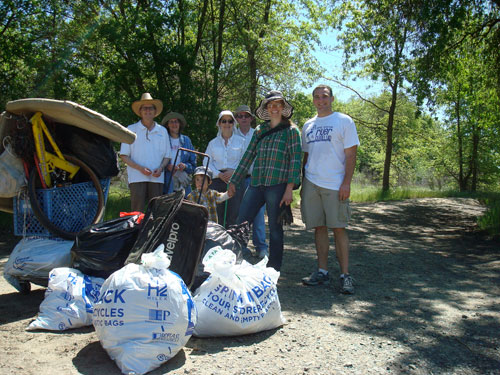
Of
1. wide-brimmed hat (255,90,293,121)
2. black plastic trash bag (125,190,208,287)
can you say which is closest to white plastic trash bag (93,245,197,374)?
black plastic trash bag (125,190,208,287)

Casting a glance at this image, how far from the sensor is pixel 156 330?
285 centimetres

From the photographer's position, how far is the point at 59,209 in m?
4.28

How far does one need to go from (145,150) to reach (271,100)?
1.81 metres

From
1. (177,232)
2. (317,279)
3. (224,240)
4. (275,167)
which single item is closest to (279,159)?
(275,167)

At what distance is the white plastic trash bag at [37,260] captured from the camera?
3.96 metres

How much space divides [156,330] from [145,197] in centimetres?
312

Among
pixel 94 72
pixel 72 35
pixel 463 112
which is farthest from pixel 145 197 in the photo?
pixel 463 112

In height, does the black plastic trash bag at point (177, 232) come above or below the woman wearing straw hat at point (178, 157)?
below

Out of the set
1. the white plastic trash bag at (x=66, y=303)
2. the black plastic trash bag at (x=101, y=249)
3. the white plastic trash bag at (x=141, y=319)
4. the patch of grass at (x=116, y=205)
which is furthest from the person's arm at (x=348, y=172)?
the patch of grass at (x=116, y=205)

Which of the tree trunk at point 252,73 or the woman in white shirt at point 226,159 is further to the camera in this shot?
the tree trunk at point 252,73

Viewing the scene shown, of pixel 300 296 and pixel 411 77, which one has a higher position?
pixel 411 77

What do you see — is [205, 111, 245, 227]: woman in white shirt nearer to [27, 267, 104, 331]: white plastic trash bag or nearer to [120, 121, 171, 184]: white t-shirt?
[120, 121, 171, 184]: white t-shirt

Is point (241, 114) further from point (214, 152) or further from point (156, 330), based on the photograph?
point (156, 330)

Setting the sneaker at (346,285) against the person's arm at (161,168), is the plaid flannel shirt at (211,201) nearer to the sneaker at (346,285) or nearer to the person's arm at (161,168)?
the person's arm at (161,168)
